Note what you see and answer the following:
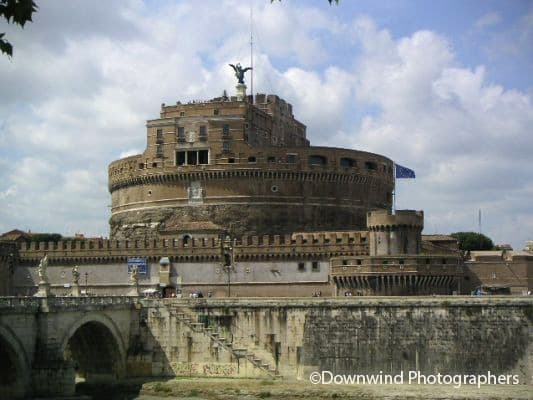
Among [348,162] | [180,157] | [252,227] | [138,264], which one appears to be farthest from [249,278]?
[348,162]

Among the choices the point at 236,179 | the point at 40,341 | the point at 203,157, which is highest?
the point at 203,157

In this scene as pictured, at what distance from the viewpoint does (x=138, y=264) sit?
2603 inches

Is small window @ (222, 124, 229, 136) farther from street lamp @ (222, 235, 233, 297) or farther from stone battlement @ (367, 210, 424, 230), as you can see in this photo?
stone battlement @ (367, 210, 424, 230)

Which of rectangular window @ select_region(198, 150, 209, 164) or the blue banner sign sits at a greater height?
rectangular window @ select_region(198, 150, 209, 164)

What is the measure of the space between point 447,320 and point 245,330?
1133 centimetres

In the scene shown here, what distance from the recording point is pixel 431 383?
47.1m

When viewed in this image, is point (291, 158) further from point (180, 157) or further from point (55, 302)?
point (55, 302)

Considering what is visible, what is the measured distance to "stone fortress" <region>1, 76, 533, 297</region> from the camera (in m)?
59.1

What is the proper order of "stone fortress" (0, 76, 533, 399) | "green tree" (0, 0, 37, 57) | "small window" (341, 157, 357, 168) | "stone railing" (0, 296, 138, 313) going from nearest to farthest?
"green tree" (0, 0, 37, 57), "stone railing" (0, 296, 138, 313), "stone fortress" (0, 76, 533, 399), "small window" (341, 157, 357, 168)

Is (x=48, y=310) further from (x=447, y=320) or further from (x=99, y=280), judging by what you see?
(x=99, y=280)

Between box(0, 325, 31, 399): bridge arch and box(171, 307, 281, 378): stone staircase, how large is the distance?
11291 millimetres

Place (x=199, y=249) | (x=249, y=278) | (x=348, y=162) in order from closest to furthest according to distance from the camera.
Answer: (x=249, y=278), (x=199, y=249), (x=348, y=162)

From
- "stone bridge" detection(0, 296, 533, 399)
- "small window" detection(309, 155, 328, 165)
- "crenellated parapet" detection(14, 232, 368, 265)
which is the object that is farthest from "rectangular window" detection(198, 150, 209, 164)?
"stone bridge" detection(0, 296, 533, 399)

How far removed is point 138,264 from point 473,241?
4047 cm
